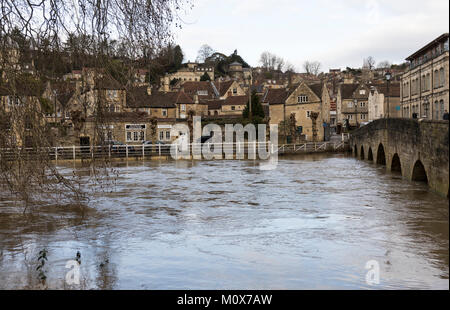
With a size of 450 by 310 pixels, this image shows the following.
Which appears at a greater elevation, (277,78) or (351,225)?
(277,78)

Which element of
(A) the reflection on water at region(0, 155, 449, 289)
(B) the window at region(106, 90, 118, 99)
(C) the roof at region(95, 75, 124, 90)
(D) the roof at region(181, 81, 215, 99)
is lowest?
(A) the reflection on water at region(0, 155, 449, 289)

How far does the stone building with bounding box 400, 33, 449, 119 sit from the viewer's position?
36500 mm

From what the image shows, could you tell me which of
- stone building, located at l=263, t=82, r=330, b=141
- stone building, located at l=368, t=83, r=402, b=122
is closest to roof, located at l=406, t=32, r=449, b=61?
stone building, located at l=263, t=82, r=330, b=141

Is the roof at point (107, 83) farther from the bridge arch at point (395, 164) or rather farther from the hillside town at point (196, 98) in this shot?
the bridge arch at point (395, 164)

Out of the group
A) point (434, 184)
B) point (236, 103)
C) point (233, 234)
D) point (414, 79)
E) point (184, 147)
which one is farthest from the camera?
point (236, 103)

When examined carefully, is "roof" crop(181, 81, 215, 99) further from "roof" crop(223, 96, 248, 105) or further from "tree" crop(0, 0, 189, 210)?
"tree" crop(0, 0, 189, 210)

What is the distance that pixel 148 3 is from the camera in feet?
30.2

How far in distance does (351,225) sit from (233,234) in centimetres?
346

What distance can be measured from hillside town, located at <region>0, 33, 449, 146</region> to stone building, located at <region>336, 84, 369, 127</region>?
0.16 meters

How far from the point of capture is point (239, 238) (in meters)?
12.8
